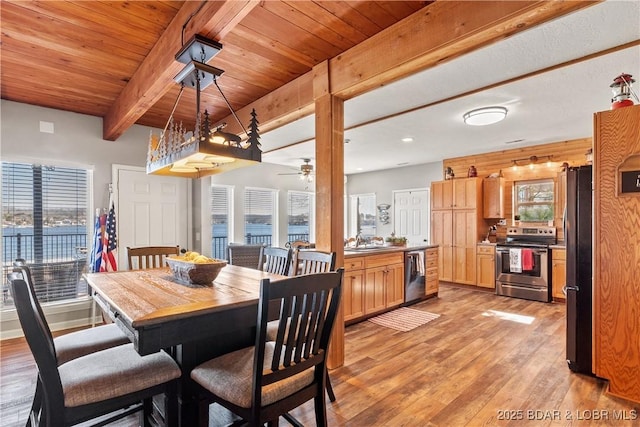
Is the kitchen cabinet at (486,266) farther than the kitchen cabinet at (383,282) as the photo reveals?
Yes

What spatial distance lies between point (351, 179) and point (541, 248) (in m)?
4.96

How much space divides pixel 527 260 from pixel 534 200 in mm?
1229

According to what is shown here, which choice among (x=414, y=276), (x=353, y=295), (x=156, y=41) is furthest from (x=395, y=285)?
(x=156, y=41)

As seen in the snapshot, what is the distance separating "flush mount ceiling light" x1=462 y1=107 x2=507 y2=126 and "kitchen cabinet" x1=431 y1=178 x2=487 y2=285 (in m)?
2.44

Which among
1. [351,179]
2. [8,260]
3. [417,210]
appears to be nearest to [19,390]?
[8,260]

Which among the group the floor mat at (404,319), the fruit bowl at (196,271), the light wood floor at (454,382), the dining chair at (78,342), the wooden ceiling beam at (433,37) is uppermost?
the wooden ceiling beam at (433,37)

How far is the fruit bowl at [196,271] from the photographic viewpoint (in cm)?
207

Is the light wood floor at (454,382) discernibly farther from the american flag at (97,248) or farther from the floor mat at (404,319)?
the american flag at (97,248)

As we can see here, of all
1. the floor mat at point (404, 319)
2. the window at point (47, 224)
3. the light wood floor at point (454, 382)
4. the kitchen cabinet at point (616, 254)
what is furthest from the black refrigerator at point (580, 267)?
the window at point (47, 224)

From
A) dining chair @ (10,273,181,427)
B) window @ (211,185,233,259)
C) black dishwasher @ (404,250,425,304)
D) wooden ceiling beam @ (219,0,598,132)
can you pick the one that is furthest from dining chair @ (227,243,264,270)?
dining chair @ (10,273,181,427)

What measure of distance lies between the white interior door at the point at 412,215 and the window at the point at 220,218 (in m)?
3.96

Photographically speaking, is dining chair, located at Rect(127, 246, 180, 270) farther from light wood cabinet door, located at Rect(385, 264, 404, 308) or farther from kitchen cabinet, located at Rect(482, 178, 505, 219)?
kitchen cabinet, located at Rect(482, 178, 505, 219)

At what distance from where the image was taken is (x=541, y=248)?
5.25 metres

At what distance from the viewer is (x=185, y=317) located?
1454mm
